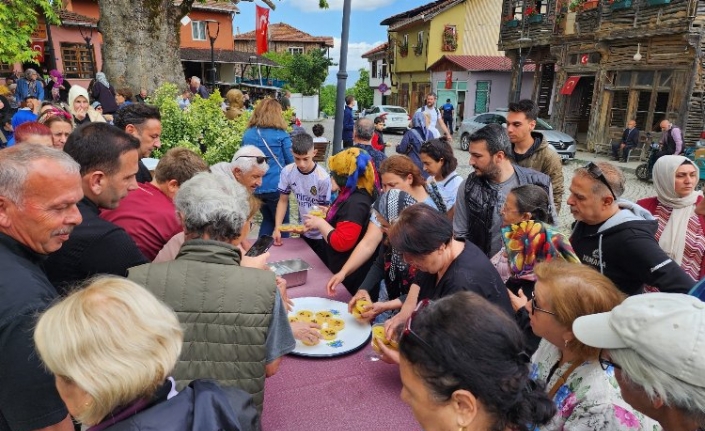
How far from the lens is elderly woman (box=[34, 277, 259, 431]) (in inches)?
43.1

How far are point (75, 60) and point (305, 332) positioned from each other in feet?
92.9

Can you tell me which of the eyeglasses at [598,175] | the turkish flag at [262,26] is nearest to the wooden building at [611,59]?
the turkish flag at [262,26]

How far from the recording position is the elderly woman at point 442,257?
80.1 inches

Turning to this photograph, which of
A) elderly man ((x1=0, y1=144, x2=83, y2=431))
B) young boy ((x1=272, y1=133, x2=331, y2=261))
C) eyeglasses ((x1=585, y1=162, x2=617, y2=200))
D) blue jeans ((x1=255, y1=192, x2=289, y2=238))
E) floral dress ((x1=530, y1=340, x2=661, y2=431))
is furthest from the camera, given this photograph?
blue jeans ((x1=255, y1=192, x2=289, y2=238))

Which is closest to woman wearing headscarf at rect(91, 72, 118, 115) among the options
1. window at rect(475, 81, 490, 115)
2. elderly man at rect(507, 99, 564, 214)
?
elderly man at rect(507, 99, 564, 214)

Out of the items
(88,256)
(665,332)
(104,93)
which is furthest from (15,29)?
(665,332)

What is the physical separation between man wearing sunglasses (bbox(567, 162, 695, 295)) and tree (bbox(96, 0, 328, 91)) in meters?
8.42

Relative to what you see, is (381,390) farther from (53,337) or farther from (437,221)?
(53,337)

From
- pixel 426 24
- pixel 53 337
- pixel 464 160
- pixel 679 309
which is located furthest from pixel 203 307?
pixel 426 24

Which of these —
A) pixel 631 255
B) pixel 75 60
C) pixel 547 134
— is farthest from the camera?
pixel 75 60

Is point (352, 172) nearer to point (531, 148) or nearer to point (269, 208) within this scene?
point (531, 148)

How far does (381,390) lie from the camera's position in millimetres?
2008

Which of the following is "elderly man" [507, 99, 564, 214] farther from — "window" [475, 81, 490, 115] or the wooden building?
"window" [475, 81, 490, 115]

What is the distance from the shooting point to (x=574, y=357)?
168 centimetres
